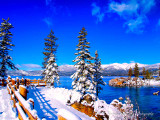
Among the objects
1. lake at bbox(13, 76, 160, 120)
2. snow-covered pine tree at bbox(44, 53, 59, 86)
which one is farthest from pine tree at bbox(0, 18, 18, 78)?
lake at bbox(13, 76, 160, 120)

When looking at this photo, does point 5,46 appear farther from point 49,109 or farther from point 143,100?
point 143,100

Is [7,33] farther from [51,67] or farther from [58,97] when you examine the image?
[58,97]

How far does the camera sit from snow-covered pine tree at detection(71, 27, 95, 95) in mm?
20166

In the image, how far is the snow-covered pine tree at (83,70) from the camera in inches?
794

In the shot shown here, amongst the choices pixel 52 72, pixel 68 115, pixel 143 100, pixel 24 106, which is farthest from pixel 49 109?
pixel 143 100

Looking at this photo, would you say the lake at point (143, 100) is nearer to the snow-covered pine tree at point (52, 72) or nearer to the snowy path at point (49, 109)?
the snowy path at point (49, 109)

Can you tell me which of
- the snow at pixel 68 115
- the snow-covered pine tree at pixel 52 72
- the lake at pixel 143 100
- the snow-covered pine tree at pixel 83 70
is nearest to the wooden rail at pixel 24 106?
the snow at pixel 68 115

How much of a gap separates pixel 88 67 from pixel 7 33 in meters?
17.1

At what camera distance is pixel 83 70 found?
21.1 metres

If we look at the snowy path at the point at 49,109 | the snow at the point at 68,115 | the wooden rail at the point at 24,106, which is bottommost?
the snowy path at the point at 49,109

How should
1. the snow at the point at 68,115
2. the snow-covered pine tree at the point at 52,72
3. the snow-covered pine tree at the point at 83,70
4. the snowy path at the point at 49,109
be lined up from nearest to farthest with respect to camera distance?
the snow at the point at 68,115 → the snowy path at the point at 49,109 → the snow-covered pine tree at the point at 83,70 → the snow-covered pine tree at the point at 52,72

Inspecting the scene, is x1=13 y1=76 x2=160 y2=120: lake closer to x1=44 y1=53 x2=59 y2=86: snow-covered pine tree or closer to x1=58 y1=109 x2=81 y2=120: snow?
x1=58 y1=109 x2=81 y2=120: snow

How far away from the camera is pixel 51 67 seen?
27.9 metres

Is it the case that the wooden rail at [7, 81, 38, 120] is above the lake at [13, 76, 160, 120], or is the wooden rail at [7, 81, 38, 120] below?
above
